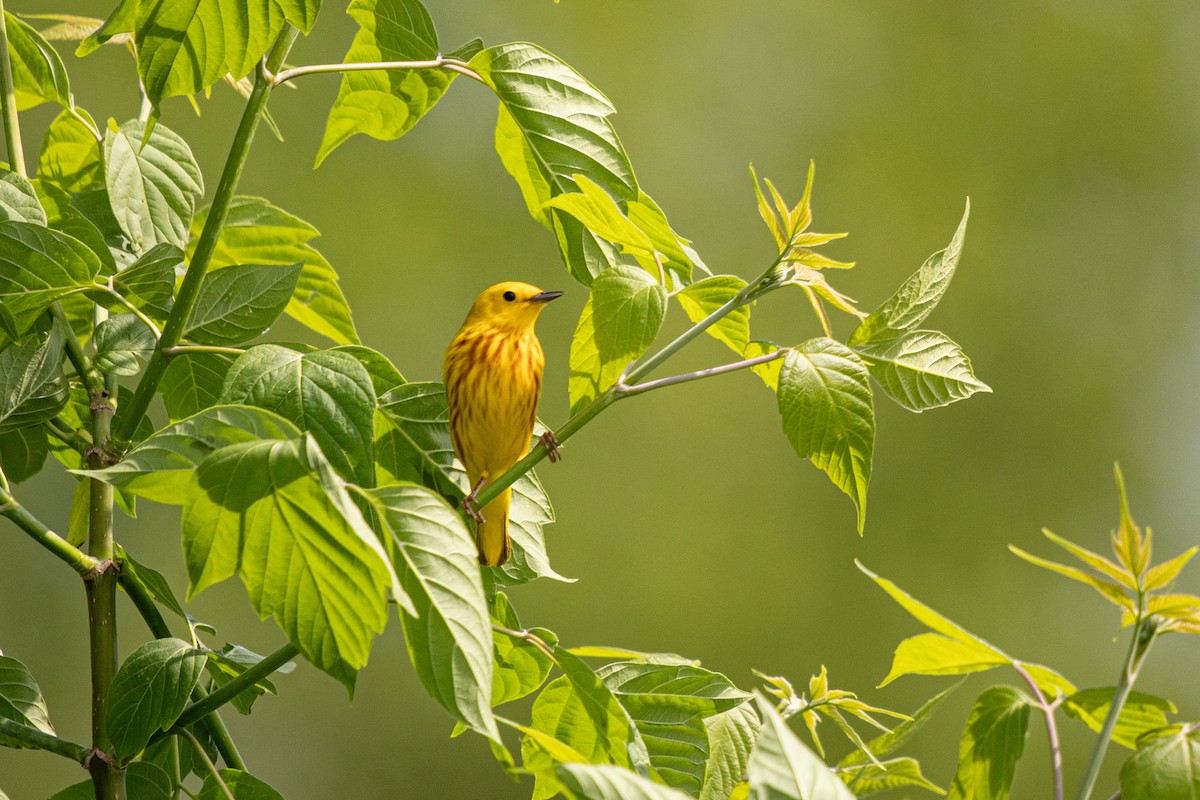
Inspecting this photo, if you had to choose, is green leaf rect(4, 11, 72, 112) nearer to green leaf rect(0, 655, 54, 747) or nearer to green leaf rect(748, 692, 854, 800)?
green leaf rect(0, 655, 54, 747)

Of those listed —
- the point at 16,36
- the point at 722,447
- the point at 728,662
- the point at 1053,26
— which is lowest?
the point at 728,662

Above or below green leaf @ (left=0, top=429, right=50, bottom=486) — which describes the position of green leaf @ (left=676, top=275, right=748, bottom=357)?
above

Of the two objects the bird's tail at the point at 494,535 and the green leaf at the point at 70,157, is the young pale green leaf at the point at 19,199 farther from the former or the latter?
the bird's tail at the point at 494,535

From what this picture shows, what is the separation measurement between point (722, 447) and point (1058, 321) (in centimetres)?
167

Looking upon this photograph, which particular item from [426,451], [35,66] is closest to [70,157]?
[35,66]

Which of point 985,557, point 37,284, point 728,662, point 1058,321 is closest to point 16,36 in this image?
point 37,284

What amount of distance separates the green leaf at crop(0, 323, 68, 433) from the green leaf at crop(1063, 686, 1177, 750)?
408mm

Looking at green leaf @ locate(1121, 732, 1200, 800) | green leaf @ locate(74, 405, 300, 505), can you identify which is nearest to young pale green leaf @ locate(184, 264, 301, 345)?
green leaf @ locate(74, 405, 300, 505)

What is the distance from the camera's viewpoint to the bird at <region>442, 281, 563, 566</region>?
Result: 74 centimetres

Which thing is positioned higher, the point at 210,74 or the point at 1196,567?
the point at 210,74

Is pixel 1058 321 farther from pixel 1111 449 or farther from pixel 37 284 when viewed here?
pixel 37 284

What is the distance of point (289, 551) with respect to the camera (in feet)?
1.23

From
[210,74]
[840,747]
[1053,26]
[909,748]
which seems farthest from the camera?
[1053,26]

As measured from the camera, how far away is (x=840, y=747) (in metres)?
3.77
